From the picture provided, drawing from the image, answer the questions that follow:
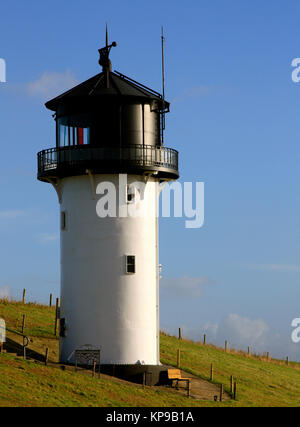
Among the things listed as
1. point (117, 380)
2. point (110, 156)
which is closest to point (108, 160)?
point (110, 156)

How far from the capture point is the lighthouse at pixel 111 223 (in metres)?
43.6

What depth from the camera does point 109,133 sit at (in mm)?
44188

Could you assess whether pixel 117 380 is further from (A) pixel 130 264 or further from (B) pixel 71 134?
(B) pixel 71 134

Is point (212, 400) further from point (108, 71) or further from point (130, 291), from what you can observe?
point (108, 71)

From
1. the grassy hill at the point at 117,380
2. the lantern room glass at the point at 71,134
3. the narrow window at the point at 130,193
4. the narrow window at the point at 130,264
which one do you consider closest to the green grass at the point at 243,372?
the grassy hill at the point at 117,380

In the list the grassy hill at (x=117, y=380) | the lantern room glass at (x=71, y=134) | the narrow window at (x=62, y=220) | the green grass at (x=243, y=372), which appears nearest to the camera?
the grassy hill at (x=117, y=380)

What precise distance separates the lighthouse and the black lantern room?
50mm

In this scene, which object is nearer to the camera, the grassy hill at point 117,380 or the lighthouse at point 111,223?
the grassy hill at point 117,380

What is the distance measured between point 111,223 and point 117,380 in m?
7.61

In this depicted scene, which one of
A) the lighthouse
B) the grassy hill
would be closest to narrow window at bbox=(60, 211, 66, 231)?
the lighthouse

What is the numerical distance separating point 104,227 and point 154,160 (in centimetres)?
423

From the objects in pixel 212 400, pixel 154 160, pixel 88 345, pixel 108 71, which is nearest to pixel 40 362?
pixel 88 345

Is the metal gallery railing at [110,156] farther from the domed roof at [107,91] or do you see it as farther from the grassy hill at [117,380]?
the grassy hill at [117,380]

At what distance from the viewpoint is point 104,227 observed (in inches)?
1727
